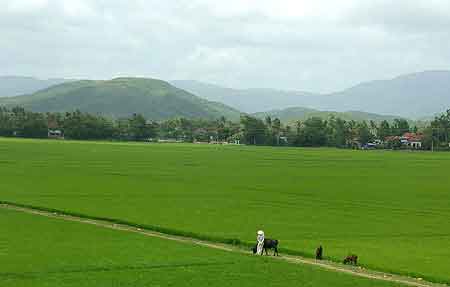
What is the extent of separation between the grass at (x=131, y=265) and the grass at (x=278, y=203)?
4.14 metres

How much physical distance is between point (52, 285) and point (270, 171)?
224 ft

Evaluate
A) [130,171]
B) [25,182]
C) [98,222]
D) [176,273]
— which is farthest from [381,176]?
[176,273]

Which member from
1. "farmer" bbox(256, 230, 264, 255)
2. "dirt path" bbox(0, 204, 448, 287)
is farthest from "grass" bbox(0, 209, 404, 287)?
"dirt path" bbox(0, 204, 448, 287)

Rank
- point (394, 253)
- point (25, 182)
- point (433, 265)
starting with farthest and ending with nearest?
point (25, 182), point (394, 253), point (433, 265)

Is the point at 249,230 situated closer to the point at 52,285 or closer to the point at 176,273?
the point at 176,273

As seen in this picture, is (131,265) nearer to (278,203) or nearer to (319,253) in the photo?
(319,253)

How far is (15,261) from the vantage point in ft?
88.2

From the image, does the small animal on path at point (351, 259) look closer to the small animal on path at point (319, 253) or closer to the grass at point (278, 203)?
the grass at point (278, 203)

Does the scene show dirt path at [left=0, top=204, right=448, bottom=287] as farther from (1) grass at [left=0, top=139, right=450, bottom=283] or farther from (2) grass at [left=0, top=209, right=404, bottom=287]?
(2) grass at [left=0, top=209, right=404, bottom=287]

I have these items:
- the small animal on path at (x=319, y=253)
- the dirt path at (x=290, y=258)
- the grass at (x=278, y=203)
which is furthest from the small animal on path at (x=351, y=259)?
the small animal on path at (x=319, y=253)

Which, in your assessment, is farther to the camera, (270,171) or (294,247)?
(270,171)

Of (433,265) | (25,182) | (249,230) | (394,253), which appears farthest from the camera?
(25,182)

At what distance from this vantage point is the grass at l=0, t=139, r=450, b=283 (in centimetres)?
3525

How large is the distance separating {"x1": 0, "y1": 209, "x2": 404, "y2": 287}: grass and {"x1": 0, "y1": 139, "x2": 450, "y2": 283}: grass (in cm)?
414
